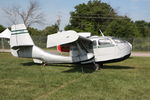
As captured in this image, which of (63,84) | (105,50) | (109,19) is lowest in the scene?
(63,84)

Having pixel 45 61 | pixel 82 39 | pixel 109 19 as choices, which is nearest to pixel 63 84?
pixel 82 39

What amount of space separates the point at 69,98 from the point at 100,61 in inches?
269

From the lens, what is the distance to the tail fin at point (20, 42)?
1373 cm

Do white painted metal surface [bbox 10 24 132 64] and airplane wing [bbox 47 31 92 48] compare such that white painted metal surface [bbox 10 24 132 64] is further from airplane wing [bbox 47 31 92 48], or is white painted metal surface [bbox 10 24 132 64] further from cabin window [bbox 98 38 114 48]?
airplane wing [bbox 47 31 92 48]

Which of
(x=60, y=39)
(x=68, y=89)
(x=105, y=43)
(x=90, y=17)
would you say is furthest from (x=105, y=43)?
(x=90, y=17)

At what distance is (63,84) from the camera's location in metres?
9.27

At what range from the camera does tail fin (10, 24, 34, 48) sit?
13.7 metres

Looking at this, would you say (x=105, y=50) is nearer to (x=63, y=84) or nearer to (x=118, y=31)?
(x=63, y=84)

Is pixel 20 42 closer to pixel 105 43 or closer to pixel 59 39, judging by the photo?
pixel 59 39

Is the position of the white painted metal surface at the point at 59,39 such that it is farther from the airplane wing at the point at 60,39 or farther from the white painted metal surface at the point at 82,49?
the white painted metal surface at the point at 82,49

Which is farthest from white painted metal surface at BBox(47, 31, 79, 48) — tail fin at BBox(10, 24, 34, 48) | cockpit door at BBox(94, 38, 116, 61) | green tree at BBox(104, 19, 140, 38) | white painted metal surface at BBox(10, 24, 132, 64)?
green tree at BBox(104, 19, 140, 38)

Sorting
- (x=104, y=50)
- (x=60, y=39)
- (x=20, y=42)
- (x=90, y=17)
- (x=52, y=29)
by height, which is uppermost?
(x=90, y=17)

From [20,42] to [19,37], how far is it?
316mm

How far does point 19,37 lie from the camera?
45.4 feet
